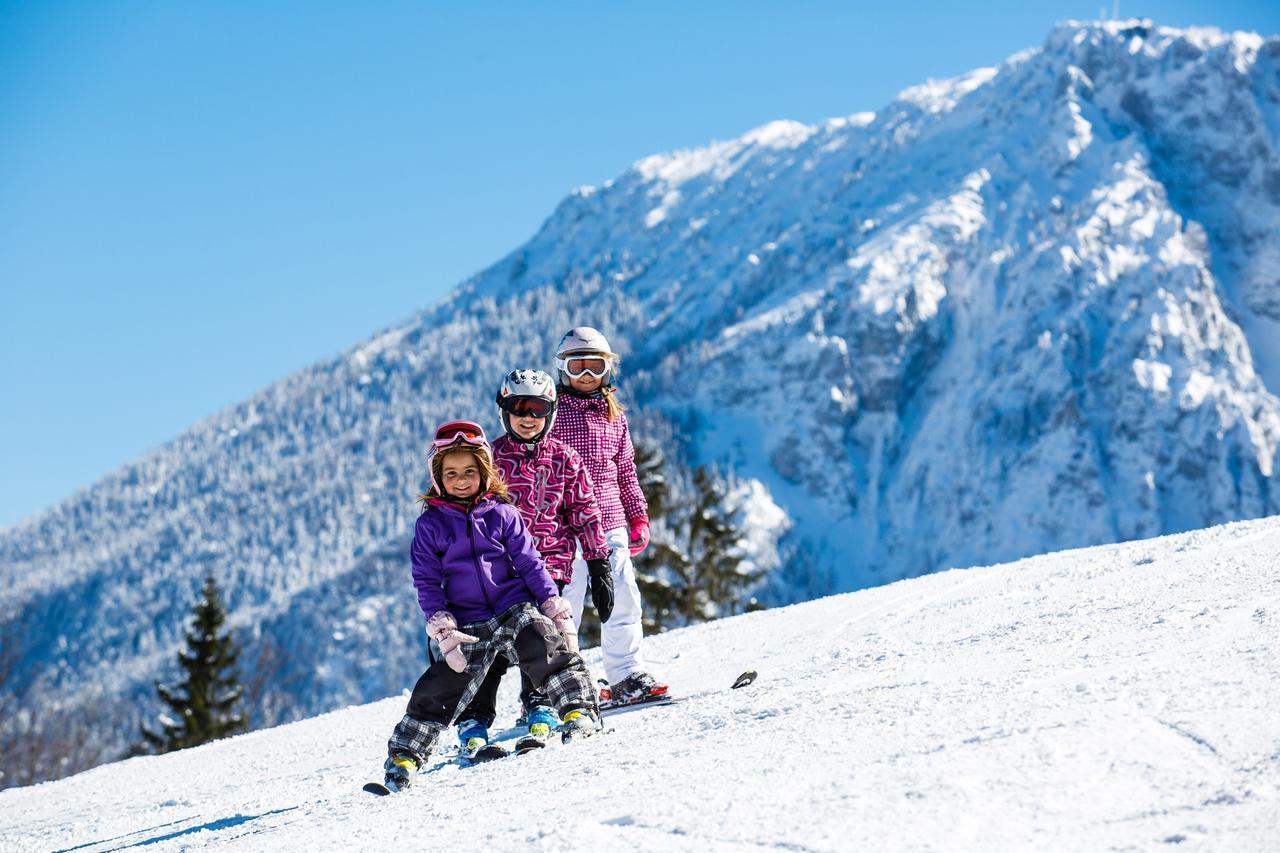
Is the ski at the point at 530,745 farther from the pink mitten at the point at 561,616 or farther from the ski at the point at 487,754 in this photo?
the pink mitten at the point at 561,616

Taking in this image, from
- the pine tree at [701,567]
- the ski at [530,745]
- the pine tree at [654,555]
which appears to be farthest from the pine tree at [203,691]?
the ski at [530,745]

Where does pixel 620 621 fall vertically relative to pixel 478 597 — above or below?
below

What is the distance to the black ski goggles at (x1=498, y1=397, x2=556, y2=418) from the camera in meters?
6.30

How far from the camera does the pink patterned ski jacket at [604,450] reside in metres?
6.79

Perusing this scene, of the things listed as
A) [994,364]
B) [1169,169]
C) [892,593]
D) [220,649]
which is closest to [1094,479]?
[994,364]

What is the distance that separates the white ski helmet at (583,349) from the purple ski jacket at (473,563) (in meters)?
1.73

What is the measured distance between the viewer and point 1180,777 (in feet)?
9.69

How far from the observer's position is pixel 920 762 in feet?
10.7

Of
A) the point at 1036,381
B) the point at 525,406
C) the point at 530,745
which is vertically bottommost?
the point at 530,745

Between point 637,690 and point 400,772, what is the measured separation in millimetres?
1852

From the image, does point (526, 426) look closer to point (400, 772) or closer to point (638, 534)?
point (638, 534)

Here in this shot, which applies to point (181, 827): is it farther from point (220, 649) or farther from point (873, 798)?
point (220, 649)

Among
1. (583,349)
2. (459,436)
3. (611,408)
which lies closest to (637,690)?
(611,408)

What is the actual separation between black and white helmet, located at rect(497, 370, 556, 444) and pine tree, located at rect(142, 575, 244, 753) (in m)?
24.5
